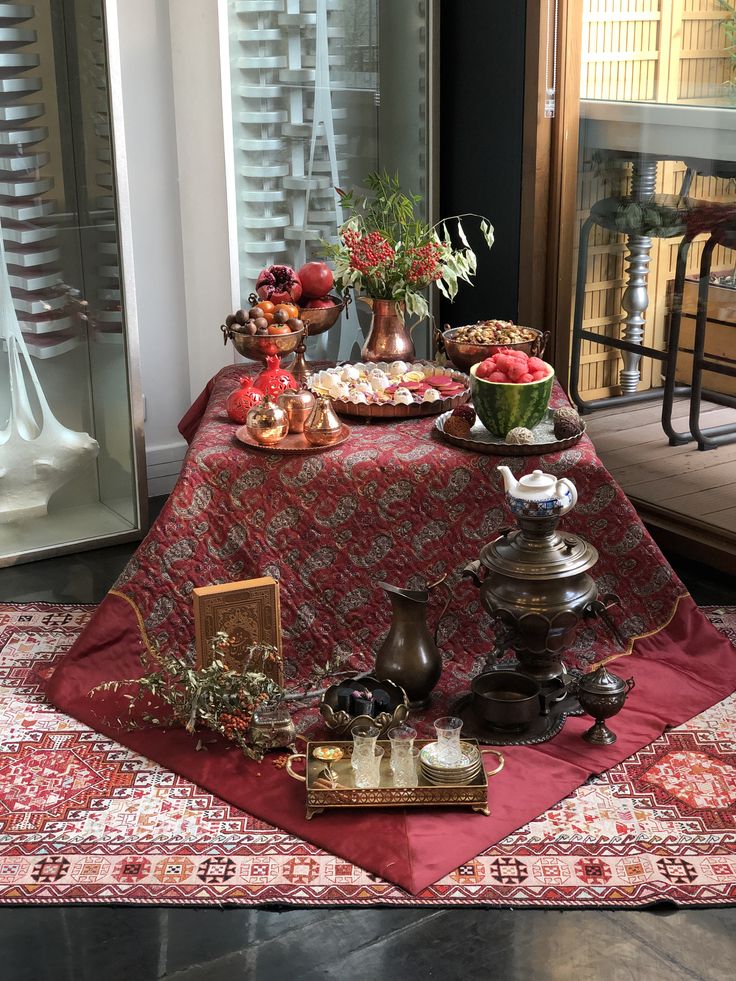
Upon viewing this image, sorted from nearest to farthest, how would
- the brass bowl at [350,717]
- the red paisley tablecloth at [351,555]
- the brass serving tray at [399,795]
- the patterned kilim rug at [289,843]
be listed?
the patterned kilim rug at [289,843], the brass serving tray at [399,795], the brass bowl at [350,717], the red paisley tablecloth at [351,555]

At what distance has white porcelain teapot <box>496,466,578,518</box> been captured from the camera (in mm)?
2773

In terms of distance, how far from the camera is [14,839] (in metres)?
2.49

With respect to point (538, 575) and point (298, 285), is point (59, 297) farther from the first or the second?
point (538, 575)

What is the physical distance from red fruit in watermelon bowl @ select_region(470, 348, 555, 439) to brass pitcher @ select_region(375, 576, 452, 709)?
504mm

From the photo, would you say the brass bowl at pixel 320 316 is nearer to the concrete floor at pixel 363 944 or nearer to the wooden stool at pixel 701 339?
the wooden stool at pixel 701 339

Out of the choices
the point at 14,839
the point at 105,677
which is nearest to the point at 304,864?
the point at 14,839

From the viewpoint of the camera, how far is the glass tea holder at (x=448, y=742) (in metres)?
2.57

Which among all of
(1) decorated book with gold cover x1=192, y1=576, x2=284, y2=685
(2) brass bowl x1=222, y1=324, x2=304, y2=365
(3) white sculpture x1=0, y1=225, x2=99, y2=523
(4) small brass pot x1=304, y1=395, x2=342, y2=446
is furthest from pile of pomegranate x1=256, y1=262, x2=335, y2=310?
(1) decorated book with gold cover x1=192, y1=576, x2=284, y2=685

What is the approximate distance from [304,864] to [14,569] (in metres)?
2.05

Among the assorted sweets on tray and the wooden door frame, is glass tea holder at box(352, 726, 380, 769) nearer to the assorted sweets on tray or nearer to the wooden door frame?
the assorted sweets on tray

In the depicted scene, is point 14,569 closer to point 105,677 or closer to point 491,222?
point 105,677

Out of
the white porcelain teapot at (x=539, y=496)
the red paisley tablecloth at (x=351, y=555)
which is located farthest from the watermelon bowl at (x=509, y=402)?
the white porcelain teapot at (x=539, y=496)

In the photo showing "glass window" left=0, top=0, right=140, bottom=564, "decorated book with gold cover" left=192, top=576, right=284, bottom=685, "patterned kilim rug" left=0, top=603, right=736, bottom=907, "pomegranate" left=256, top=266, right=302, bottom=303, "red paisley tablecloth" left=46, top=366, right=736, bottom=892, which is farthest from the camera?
"glass window" left=0, top=0, right=140, bottom=564

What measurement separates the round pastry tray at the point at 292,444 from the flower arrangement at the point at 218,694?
0.54 meters
